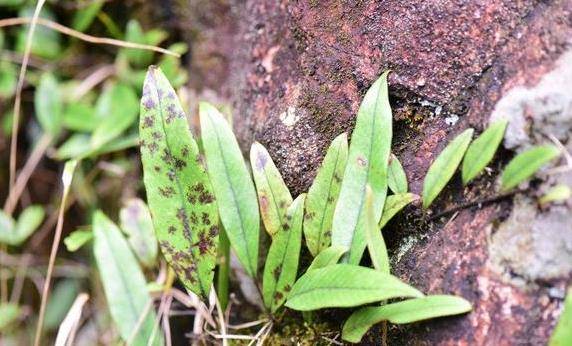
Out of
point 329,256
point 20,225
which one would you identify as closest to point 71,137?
point 20,225

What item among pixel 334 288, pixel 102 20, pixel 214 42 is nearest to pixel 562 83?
pixel 334 288

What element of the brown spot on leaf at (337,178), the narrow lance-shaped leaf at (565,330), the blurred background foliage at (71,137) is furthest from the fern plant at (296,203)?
the blurred background foliage at (71,137)

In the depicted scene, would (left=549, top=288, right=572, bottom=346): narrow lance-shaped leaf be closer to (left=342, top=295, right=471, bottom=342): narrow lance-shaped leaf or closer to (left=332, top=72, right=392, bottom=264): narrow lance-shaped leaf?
(left=342, top=295, right=471, bottom=342): narrow lance-shaped leaf

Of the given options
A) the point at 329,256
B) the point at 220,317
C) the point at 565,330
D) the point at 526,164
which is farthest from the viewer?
the point at 220,317

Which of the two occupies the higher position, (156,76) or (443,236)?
(156,76)

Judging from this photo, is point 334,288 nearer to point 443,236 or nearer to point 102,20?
point 443,236

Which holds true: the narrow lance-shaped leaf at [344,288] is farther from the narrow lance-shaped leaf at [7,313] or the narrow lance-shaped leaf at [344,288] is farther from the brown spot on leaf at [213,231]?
the narrow lance-shaped leaf at [7,313]

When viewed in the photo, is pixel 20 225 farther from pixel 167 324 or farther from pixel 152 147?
pixel 152 147
